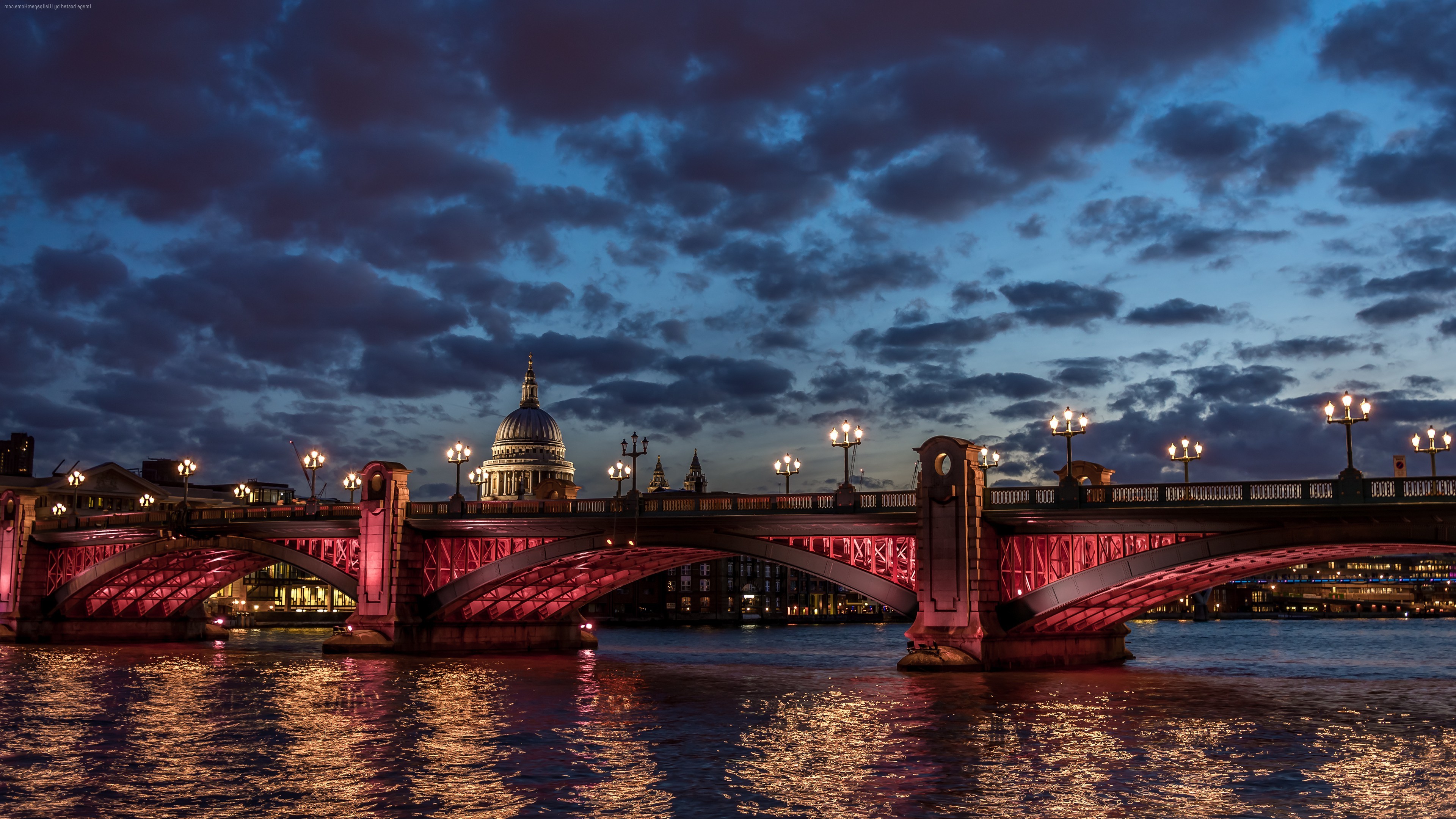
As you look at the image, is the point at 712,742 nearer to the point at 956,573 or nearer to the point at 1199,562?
the point at 956,573

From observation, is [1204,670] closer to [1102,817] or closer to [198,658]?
[1102,817]

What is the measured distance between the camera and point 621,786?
29.5m

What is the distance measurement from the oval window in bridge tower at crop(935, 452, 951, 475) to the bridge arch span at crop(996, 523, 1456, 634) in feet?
21.6

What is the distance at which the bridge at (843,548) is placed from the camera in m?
57.2

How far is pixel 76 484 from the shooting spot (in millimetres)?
123438

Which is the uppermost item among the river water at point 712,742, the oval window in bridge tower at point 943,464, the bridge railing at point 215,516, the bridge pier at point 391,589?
the oval window in bridge tower at point 943,464

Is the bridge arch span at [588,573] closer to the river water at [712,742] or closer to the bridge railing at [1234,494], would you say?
the river water at [712,742]

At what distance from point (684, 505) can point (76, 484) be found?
7452 centimetres

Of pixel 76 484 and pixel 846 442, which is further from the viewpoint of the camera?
pixel 76 484

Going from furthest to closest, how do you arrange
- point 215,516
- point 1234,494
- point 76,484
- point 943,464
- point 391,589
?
point 76,484 < point 215,516 < point 391,589 < point 943,464 < point 1234,494

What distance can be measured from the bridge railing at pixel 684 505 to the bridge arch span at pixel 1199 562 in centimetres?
776

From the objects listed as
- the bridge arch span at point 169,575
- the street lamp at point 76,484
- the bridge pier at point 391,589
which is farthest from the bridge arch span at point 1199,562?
the street lamp at point 76,484

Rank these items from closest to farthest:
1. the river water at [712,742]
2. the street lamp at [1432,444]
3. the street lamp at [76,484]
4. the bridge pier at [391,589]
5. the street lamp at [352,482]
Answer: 1. the river water at [712,742]
2. the street lamp at [1432,444]
3. the bridge pier at [391,589]
4. the street lamp at [352,482]
5. the street lamp at [76,484]

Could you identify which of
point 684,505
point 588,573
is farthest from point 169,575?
point 684,505
